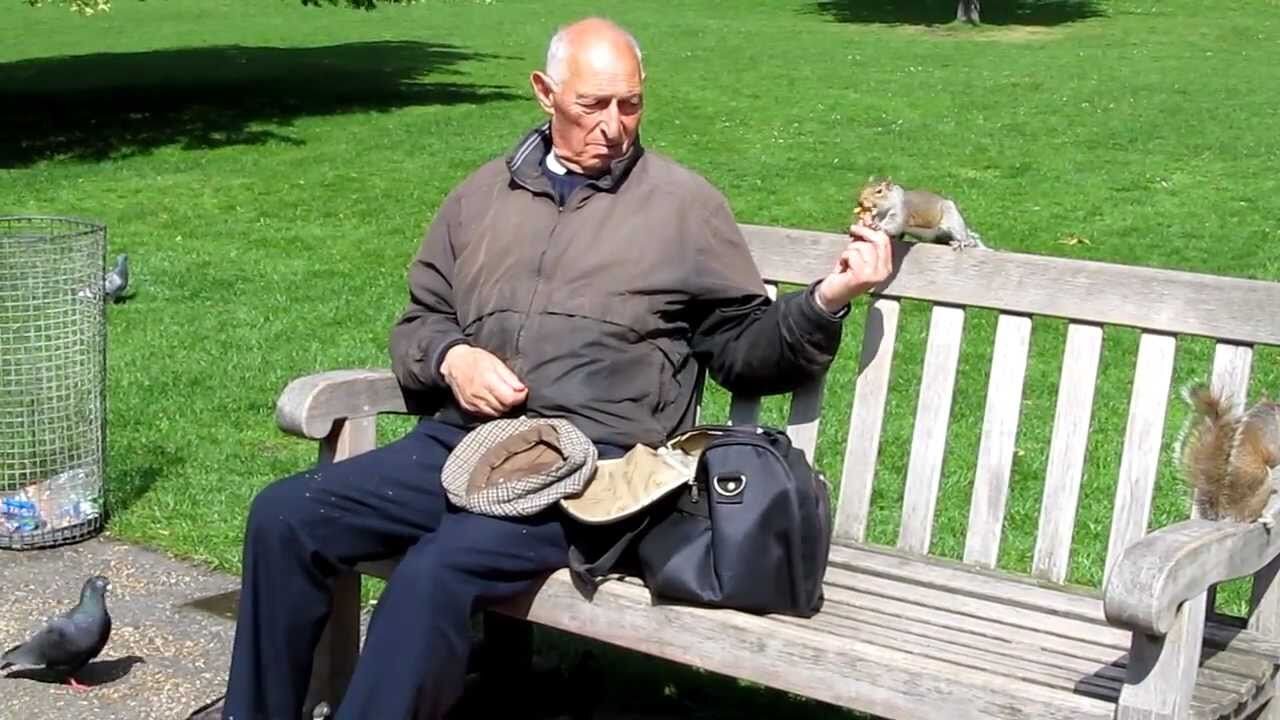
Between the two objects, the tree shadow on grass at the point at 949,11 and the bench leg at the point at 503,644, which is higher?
the tree shadow on grass at the point at 949,11

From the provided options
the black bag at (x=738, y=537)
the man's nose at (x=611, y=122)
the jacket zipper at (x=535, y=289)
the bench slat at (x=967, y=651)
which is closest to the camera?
the bench slat at (x=967, y=651)

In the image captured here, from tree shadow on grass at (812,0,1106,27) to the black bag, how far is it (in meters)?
27.8

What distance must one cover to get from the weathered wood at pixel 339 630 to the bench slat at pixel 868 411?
1104 mm

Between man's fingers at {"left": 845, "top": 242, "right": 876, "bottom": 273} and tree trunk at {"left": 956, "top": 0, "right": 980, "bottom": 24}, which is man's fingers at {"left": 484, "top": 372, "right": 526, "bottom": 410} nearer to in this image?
man's fingers at {"left": 845, "top": 242, "right": 876, "bottom": 273}

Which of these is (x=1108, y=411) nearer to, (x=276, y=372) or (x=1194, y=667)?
(x=276, y=372)

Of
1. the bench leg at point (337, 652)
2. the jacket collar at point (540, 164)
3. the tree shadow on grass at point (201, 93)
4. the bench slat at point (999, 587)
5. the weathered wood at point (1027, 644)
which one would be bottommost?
the tree shadow on grass at point (201, 93)

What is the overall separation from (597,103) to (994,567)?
1347 millimetres

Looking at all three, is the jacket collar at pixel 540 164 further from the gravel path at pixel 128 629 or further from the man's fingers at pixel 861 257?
the gravel path at pixel 128 629

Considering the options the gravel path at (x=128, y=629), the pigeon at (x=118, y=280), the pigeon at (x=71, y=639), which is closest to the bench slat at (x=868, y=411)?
the gravel path at (x=128, y=629)

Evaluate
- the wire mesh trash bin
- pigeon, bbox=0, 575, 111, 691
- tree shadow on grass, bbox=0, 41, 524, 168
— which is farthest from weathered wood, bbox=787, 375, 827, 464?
tree shadow on grass, bbox=0, 41, 524, 168

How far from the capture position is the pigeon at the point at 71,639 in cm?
411

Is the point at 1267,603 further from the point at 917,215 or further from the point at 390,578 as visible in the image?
the point at 390,578

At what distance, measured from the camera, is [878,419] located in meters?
3.89

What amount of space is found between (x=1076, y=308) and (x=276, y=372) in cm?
448
